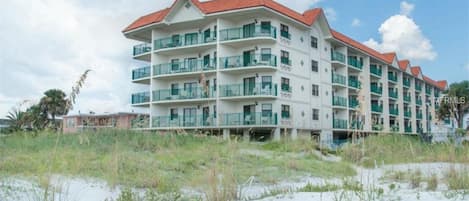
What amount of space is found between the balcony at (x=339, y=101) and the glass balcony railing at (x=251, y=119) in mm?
10572

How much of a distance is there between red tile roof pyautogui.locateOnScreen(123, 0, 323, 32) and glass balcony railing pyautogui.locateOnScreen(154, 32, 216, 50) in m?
1.80

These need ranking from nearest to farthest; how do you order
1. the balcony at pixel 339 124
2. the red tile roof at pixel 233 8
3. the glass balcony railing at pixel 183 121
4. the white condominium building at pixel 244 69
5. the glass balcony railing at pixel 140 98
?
1. the red tile roof at pixel 233 8
2. the white condominium building at pixel 244 69
3. the glass balcony railing at pixel 183 121
4. the glass balcony railing at pixel 140 98
5. the balcony at pixel 339 124

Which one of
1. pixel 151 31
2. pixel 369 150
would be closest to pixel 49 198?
pixel 369 150

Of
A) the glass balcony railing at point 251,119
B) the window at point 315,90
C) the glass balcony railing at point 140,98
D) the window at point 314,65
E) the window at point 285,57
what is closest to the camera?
the glass balcony railing at point 251,119

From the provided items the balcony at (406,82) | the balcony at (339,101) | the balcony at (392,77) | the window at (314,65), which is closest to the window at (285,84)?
the window at (314,65)

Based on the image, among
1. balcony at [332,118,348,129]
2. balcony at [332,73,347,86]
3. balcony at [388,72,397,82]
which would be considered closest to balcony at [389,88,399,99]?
balcony at [388,72,397,82]

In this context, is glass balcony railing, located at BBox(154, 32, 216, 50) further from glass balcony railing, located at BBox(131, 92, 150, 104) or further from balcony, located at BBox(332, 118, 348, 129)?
balcony, located at BBox(332, 118, 348, 129)

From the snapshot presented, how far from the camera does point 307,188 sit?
24.7ft

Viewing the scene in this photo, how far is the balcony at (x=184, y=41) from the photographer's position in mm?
36750

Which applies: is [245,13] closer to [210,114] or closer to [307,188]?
[210,114]

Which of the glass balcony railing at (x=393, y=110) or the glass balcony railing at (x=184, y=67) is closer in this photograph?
the glass balcony railing at (x=184, y=67)

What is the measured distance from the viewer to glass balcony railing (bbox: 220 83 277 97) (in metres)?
34.1

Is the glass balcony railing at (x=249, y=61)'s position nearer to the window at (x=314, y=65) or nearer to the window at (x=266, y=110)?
the window at (x=266, y=110)

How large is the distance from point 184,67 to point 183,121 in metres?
4.52
